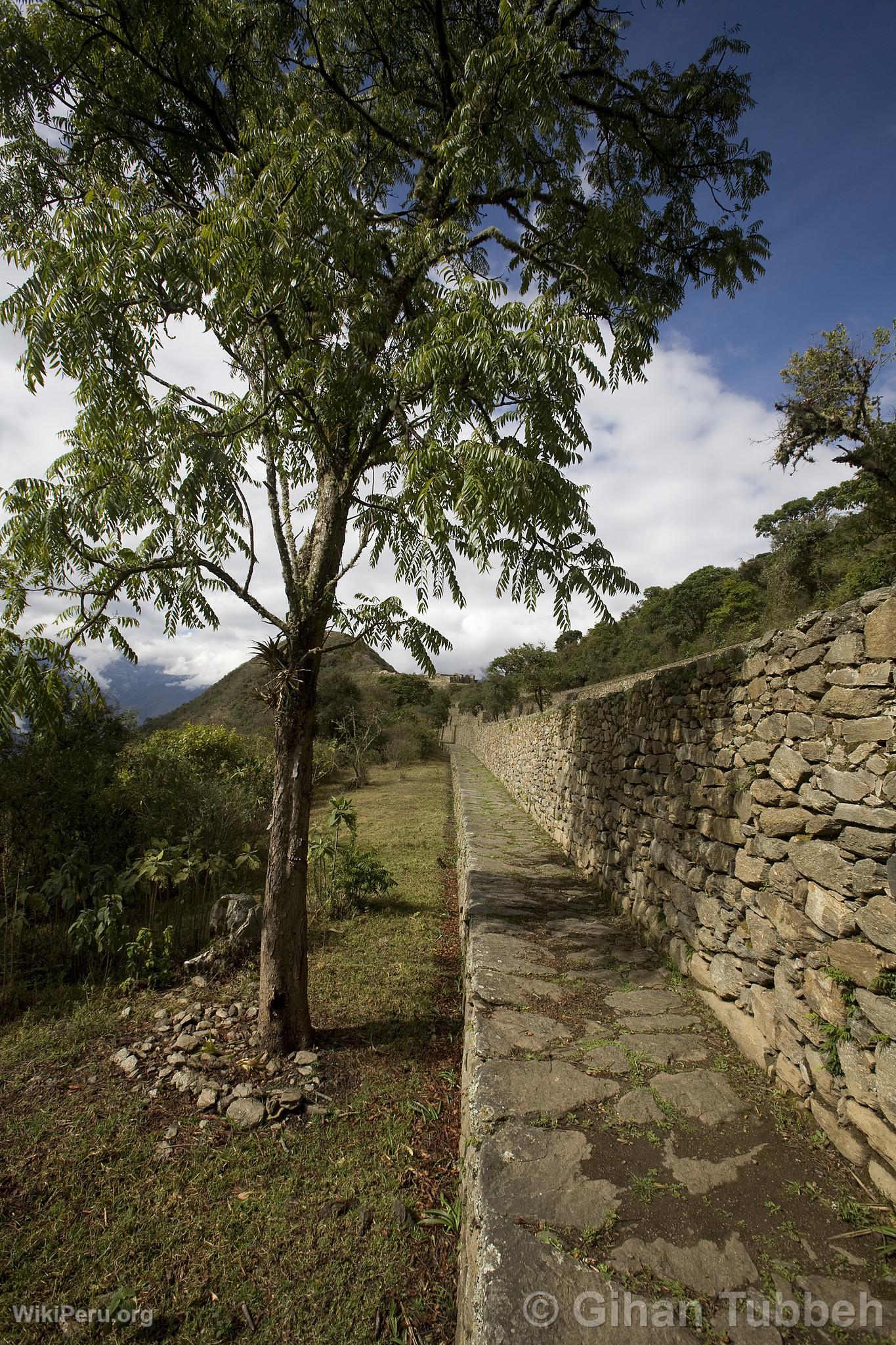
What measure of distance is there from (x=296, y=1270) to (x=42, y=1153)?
1.58m

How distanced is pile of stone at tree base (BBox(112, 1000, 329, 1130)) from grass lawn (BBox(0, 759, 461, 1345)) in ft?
0.30

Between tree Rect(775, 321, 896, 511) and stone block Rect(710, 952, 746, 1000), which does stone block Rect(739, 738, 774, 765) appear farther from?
tree Rect(775, 321, 896, 511)

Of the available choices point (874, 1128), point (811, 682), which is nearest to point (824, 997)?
point (874, 1128)

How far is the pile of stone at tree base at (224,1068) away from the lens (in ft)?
10.7

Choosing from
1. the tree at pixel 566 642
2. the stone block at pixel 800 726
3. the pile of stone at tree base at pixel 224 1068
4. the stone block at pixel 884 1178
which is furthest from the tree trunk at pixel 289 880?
the tree at pixel 566 642

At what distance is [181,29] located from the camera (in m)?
4.05

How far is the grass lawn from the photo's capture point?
2.13 metres

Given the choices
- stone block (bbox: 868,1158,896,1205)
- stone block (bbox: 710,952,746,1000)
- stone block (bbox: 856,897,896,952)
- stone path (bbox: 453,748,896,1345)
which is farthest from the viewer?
stone block (bbox: 710,952,746,1000)

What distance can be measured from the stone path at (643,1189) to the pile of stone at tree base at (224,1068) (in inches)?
42.6

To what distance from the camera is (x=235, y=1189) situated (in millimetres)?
2672

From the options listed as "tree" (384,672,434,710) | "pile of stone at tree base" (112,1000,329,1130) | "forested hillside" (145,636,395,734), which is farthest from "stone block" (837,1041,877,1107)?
"tree" (384,672,434,710)

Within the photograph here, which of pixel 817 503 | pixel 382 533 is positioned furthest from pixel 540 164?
pixel 817 503

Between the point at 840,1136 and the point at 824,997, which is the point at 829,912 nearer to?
the point at 824,997

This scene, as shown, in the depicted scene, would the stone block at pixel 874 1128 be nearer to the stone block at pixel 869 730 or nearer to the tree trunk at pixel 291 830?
the stone block at pixel 869 730
